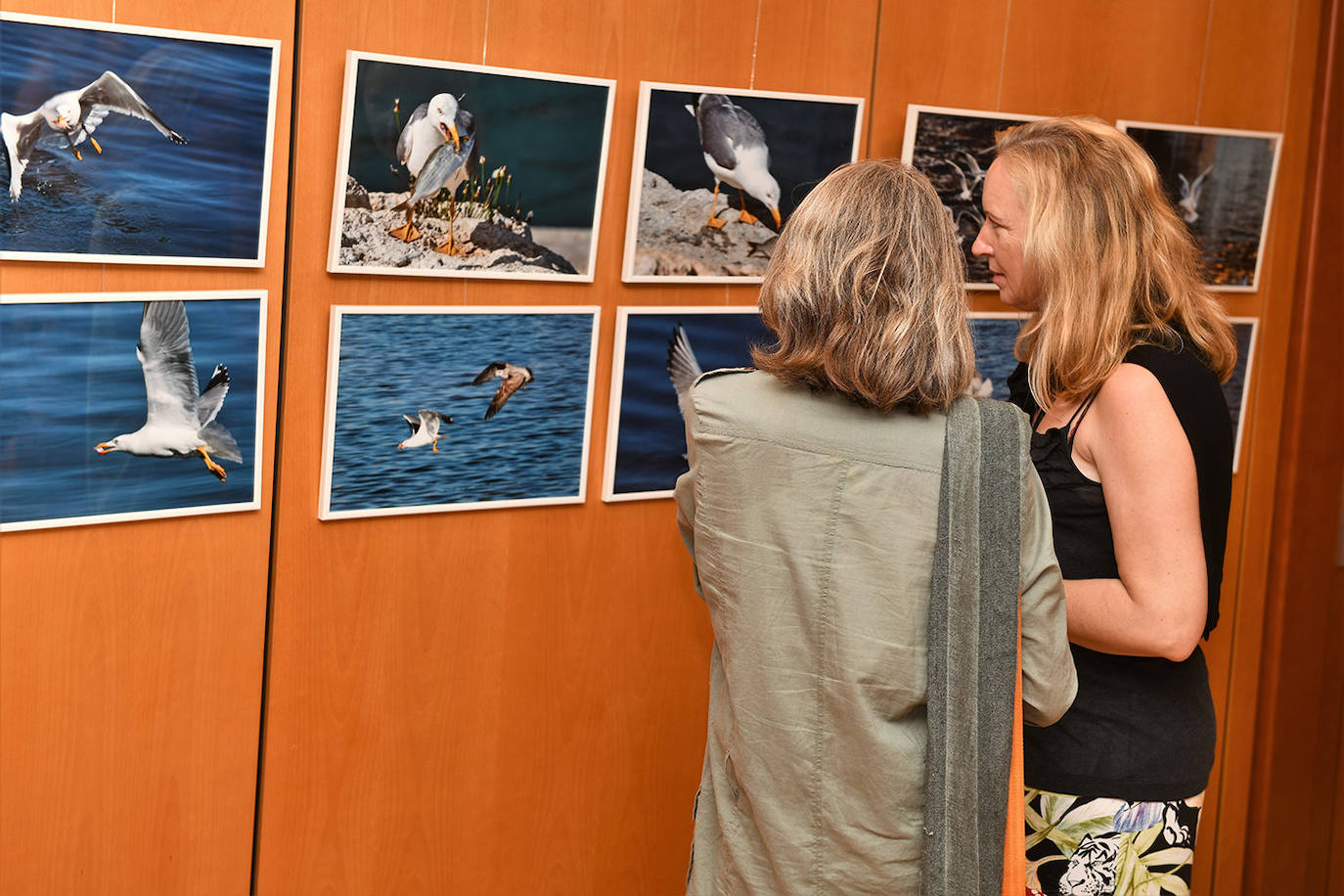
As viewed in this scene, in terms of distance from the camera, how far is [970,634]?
1854 mm

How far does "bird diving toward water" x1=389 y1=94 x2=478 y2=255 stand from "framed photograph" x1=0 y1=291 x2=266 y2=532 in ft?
1.29

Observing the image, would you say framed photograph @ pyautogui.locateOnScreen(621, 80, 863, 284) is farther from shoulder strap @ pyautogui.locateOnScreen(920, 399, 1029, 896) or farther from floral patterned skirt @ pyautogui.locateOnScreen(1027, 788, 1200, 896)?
floral patterned skirt @ pyautogui.locateOnScreen(1027, 788, 1200, 896)

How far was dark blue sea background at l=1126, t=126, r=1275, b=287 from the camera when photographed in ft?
12.3

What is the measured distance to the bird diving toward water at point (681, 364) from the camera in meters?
3.25

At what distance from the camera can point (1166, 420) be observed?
2.02 m

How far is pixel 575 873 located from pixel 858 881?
1609 millimetres

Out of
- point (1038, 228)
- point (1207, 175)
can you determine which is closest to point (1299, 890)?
point (1207, 175)

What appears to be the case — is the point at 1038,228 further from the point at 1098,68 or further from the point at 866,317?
the point at 1098,68

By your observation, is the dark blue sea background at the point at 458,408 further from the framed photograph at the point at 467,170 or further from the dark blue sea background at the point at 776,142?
the dark blue sea background at the point at 776,142

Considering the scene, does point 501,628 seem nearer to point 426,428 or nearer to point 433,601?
point 433,601

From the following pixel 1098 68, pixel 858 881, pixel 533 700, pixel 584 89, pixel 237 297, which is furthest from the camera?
pixel 1098 68

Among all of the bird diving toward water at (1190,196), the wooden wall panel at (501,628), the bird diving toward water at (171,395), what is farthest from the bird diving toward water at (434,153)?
the bird diving toward water at (1190,196)

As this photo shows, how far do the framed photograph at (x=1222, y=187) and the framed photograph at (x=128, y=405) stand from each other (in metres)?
2.57

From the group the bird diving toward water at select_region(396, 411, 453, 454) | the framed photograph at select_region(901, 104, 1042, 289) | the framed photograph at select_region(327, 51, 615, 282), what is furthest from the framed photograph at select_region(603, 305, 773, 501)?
the framed photograph at select_region(901, 104, 1042, 289)
